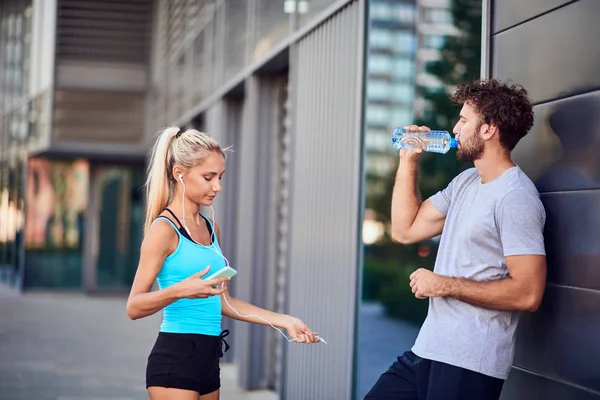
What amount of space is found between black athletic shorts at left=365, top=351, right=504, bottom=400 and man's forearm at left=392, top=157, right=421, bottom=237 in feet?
1.54

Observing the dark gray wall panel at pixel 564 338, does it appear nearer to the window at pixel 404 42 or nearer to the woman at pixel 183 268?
the woman at pixel 183 268

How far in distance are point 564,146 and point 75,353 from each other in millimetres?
7382

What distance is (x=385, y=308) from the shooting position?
554 centimetres

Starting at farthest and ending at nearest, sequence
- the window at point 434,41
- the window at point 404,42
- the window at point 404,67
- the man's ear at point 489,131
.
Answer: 1. the window at point 434,41
2. the window at point 404,67
3. the window at point 404,42
4. the man's ear at point 489,131

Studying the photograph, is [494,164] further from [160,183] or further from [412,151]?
[160,183]

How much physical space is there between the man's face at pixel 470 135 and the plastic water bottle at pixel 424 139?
223 millimetres

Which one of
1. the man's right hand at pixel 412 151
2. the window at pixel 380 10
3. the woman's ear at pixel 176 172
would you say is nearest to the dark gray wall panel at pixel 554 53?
the man's right hand at pixel 412 151

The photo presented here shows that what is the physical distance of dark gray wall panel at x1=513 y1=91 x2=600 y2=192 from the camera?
2.75m

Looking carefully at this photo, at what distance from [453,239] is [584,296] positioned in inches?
17.9

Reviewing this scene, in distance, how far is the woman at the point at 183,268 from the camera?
2912 millimetres

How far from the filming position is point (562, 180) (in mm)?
2906

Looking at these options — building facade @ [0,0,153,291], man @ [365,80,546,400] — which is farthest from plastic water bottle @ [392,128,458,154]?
building facade @ [0,0,153,291]

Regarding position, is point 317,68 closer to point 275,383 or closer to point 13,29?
point 275,383

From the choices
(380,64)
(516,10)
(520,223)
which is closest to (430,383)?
(520,223)
